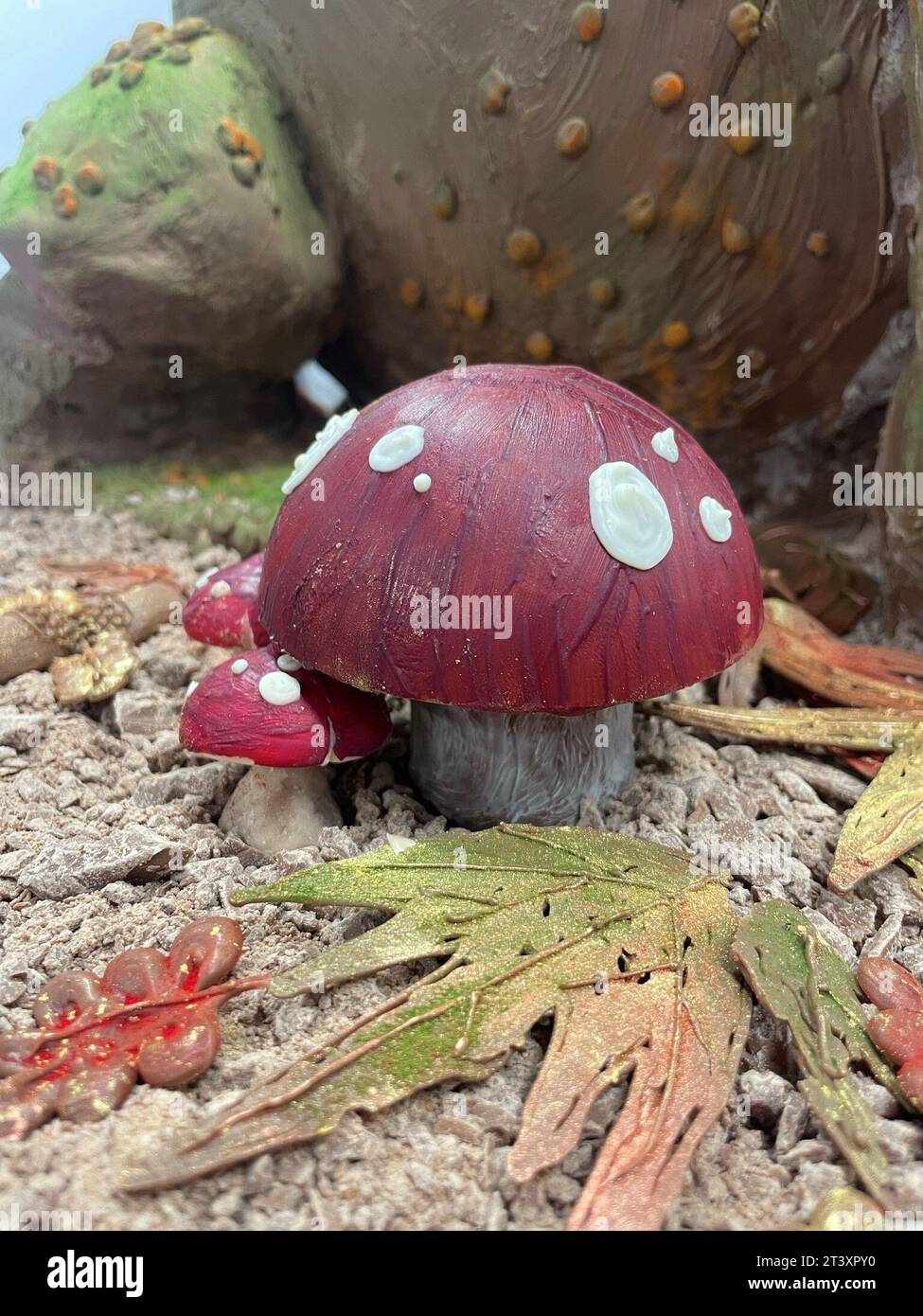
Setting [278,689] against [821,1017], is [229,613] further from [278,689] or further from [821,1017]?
[821,1017]

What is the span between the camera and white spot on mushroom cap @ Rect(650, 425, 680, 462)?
1.42 metres

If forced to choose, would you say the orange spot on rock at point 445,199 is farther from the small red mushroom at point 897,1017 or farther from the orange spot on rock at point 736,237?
the small red mushroom at point 897,1017

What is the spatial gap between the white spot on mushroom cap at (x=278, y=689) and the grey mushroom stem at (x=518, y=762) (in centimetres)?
28

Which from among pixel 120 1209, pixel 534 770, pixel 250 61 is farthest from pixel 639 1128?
pixel 250 61

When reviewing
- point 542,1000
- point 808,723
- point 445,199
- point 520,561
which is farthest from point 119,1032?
point 445,199

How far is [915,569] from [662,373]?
99 cm

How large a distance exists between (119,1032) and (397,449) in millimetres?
849

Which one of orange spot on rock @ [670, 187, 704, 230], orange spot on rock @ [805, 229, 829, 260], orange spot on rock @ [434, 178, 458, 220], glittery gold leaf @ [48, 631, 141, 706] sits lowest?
glittery gold leaf @ [48, 631, 141, 706]

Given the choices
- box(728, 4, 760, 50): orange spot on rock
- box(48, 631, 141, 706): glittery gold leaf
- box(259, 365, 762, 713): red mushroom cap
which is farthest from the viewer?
box(728, 4, 760, 50): orange spot on rock

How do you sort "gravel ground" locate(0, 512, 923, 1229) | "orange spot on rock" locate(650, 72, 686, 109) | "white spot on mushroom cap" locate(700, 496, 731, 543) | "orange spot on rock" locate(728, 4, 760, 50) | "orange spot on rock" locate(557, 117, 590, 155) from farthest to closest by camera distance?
"orange spot on rock" locate(557, 117, 590, 155)
"orange spot on rock" locate(650, 72, 686, 109)
"orange spot on rock" locate(728, 4, 760, 50)
"white spot on mushroom cap" locate(700, 496, 731, 543)
"gravel ground" locate(0, 512, 923, 1229)

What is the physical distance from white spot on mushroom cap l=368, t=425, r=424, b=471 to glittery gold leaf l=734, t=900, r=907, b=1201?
803 mm

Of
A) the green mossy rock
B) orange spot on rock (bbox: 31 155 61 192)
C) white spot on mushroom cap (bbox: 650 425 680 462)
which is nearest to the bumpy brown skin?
the green mossy rock

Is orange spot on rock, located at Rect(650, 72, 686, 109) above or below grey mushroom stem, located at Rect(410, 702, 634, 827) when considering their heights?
above

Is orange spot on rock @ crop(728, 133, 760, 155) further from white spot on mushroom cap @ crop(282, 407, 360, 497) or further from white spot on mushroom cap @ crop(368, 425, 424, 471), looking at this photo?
white spot on mushroom cap @ crop(368, 425, 424, 471)
